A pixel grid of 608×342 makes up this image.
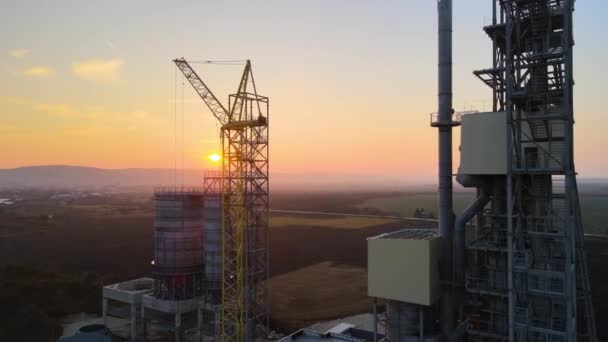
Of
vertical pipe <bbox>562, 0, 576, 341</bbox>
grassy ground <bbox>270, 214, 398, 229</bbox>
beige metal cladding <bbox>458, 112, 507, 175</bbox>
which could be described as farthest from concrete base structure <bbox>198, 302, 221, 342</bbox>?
grassy ground <bbox>270, 214, 398, 229</bbox>

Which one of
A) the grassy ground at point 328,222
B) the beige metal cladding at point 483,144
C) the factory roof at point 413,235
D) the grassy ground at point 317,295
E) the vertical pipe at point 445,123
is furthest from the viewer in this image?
the grassy ground at point 328,222

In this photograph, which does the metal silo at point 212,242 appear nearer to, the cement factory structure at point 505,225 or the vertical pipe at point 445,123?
the cement factory structure at point 505,225

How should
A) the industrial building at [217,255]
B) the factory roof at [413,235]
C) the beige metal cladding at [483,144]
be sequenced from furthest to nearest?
the industrial building at [217,255], the factory roof at [413,235], the beige metal cladding at [483,144]

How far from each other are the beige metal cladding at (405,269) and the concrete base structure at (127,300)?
71.5ft

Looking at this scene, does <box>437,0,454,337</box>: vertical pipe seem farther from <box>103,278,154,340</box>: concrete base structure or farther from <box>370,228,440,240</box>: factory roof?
<box>103,278,154,340</box>: concrete base structure

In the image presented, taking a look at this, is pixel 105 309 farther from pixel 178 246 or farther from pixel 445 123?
pixel 445 123

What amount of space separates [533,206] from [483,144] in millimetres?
4011

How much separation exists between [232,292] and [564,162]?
25.3 m

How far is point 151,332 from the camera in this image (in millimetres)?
37906

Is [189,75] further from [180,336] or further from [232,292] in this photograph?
[180,336]

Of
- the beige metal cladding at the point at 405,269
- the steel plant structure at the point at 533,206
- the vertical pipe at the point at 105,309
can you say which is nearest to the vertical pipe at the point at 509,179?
the steel plant structure at the point at 533,206

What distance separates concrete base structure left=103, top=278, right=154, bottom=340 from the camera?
116 feet

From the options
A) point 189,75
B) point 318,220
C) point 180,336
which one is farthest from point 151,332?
point 318,220

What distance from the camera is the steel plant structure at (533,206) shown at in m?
19.8
